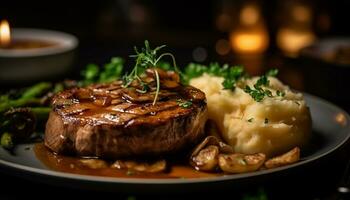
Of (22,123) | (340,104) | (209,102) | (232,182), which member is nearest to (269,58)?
(340,104)

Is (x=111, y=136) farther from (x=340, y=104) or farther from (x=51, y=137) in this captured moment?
(x=340, y=104)

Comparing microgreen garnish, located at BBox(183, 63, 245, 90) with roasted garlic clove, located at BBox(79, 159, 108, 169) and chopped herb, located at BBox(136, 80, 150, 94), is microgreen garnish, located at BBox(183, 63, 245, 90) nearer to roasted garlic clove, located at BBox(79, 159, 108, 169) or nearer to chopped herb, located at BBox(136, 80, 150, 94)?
chopped herb, located at BBox(136, 80, 150, 94)

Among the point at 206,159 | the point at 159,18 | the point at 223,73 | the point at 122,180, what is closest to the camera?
the point at 122,180

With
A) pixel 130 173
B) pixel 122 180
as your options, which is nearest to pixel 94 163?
pixel 130 173

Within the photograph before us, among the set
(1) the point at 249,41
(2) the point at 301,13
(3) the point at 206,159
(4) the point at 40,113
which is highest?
(3) the point at 206,159

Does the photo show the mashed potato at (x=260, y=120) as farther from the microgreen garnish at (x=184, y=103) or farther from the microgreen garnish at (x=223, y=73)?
the microgreen garnish at (x=184, y=103)

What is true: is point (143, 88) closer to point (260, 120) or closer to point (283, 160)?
point (260, 120)
